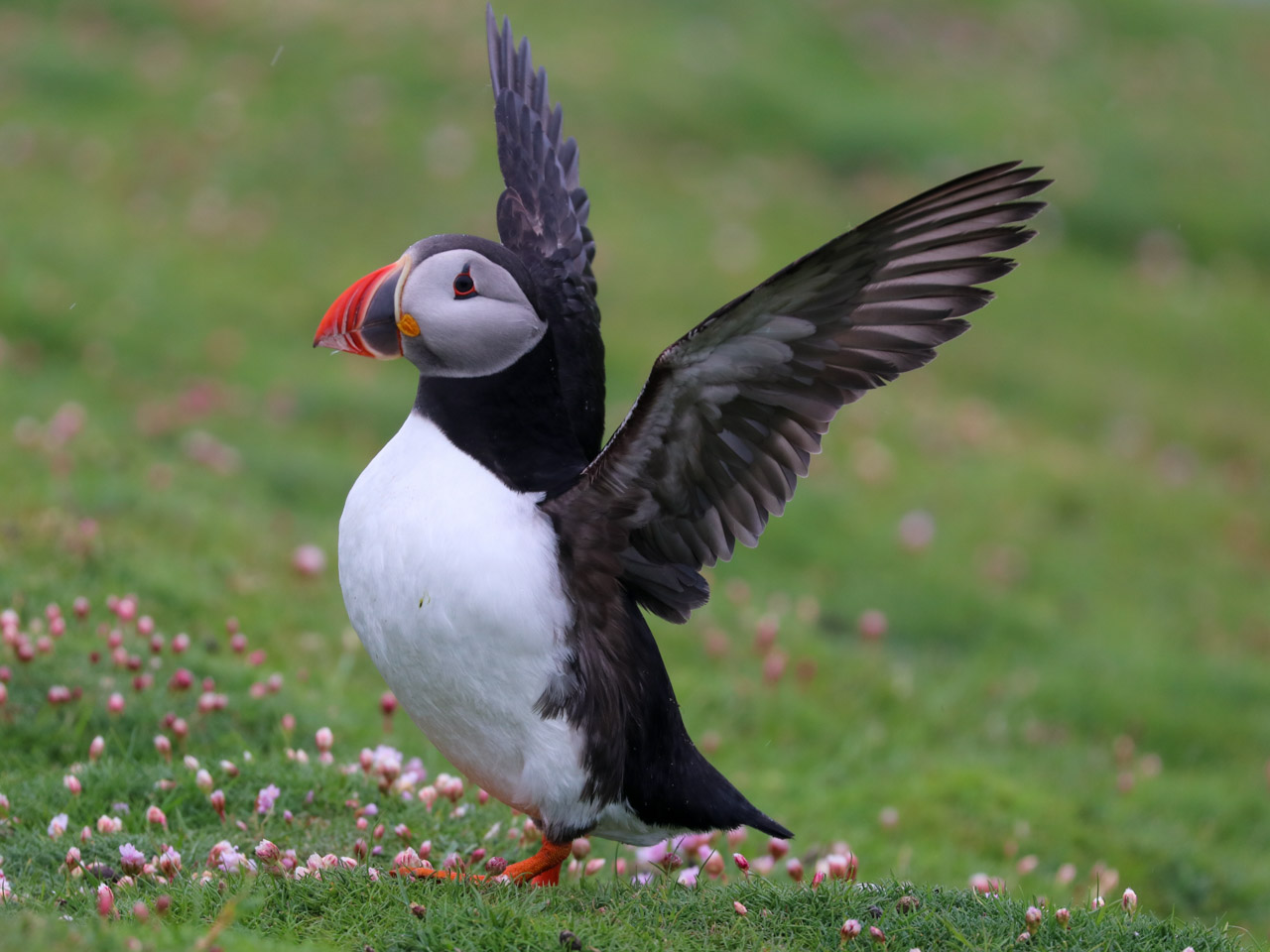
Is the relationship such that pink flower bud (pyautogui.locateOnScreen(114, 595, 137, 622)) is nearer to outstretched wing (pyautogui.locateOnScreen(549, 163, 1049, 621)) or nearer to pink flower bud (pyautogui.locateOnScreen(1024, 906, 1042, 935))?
outstretched wing (pyautogui.locateOnScreen(549, 163, 1049, 621))

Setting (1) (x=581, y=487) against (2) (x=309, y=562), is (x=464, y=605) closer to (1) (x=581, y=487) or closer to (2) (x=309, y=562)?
(1) (x=581, y=487)

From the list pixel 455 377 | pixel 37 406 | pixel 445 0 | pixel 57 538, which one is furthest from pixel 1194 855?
pixel 445 0

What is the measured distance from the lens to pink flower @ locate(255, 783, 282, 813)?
17.5 ft

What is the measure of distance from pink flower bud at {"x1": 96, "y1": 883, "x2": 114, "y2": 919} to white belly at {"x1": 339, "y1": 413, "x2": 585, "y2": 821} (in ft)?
3.38

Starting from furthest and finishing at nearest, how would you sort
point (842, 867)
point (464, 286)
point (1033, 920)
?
1. point (842, 867)
2. point (464, 286)
3. point (1033, 920)

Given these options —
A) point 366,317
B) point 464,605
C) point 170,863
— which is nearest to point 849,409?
point 366,317

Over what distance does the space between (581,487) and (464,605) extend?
22.3 inches

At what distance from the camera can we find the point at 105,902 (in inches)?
159

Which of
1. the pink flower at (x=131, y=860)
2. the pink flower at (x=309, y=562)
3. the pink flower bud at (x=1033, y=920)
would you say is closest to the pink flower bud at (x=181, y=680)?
the pink flower at (x=131, y=860)

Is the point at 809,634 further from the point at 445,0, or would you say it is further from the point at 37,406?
the point at 445,0

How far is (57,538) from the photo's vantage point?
7.41 meters

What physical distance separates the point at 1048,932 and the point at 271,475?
7.42 meters

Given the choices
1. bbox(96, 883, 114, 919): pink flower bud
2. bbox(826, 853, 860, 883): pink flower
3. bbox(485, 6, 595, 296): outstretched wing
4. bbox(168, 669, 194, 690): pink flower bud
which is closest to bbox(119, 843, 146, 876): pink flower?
bbox(96, 883, 114, 919): pink flower bud

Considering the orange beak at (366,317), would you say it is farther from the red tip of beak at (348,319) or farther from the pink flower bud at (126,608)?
the pink flower bud at (126,608)
